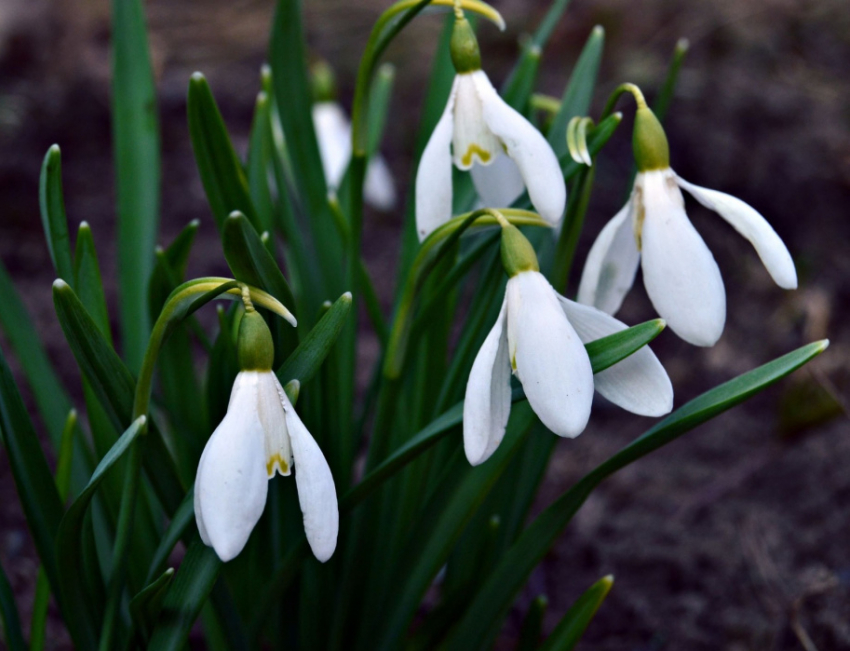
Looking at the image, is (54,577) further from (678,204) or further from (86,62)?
(86,62)

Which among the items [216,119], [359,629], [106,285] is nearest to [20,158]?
[106,285]

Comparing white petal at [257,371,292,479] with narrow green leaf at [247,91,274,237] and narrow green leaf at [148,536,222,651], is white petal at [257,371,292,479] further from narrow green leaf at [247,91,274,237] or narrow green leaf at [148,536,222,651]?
narrow green leaf at [247,91,274,237]

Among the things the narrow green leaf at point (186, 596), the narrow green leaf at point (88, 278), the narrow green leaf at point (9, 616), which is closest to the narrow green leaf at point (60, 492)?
the narrow green leaf at point (9, 616)

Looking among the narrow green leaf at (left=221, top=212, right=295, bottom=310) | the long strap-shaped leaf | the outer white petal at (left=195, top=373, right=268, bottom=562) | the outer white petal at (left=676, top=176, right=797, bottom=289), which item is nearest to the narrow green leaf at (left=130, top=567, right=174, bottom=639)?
the outer white petal at (left=195, top=373, right=268, bottom=562)

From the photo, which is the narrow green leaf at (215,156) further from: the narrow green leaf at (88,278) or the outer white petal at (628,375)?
the outer white petal at (628,375)

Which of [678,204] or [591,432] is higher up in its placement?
[678,204]

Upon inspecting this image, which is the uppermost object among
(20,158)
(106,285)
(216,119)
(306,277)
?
(216,119)
